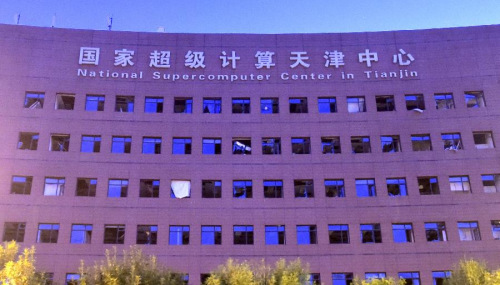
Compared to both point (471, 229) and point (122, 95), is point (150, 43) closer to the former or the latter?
point (122, 95)

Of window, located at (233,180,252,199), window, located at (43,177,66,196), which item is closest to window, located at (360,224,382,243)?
window, located at (233,180,252,199)

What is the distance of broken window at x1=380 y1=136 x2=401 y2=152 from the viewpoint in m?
30.5

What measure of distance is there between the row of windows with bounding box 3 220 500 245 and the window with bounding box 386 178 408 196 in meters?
1.96

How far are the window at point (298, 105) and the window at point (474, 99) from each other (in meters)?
10.8

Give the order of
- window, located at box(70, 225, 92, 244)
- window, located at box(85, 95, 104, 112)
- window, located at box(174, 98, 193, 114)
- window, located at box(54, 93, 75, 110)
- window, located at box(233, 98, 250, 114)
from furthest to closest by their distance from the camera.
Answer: window, located at box(233, 98, 250, 114) < window, located at box(174, 98, 193, 114) < window, located at box(54, 93, 75, 110) < window, located at box(85, 95, 104, 112) < window, located at box(70, 225, 92, 244)

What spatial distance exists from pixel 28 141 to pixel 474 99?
2935 centimetres

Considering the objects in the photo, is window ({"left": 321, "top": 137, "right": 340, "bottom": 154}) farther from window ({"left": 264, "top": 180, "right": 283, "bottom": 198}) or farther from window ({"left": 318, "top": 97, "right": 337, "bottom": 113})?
window ({"left": 264, "top": 180, "right": 283, "bottom": 198})

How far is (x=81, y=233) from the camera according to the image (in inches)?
1102

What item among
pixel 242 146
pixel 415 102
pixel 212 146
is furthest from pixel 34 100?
pixel 415 102

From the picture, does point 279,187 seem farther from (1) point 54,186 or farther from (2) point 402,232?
(1) point 54,186

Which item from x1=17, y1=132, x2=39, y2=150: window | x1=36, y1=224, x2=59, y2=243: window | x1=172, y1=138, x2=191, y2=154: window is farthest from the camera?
x1=172, y1=138, x2=191, y2=154: window

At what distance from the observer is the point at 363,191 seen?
2947 centimetres

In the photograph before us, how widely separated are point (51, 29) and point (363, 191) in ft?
77.1

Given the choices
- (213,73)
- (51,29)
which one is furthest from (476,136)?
(51,29)
